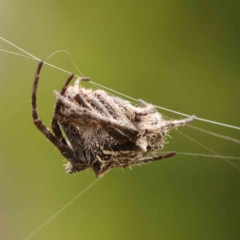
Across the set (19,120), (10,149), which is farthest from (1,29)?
(10,149)

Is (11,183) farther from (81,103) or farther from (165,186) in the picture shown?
(81,103)

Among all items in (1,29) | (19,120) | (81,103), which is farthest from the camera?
(19,120)

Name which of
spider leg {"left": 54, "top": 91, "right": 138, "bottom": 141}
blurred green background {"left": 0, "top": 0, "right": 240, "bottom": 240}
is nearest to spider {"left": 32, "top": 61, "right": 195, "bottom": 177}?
spider leg {"left": 54, "top": 91, "right": 138, "bottom": 141}

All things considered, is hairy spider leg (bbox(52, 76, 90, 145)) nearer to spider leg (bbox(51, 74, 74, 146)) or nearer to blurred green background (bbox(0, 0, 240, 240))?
spider leg (bbox(51, 74, 74, 146))

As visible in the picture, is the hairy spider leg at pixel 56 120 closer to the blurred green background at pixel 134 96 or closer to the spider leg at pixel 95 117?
the spider leg at pixel 95 117

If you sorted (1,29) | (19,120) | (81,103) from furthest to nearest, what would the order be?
(19,120) → (1,29) → (81,103)

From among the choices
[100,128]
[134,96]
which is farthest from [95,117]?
[134,96]

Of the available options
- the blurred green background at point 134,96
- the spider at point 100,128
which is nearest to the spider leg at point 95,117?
the spider at point 100,128

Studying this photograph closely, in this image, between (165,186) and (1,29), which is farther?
(165,186)
